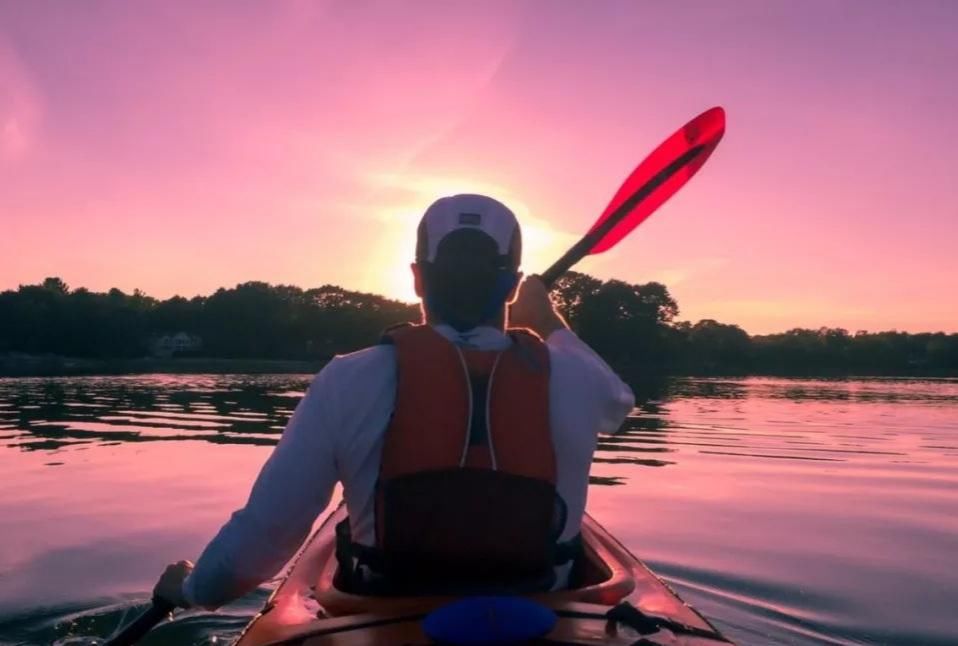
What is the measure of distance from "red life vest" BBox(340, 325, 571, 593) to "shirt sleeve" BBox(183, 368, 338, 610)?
0.52 ft

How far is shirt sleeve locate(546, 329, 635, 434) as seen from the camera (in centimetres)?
237

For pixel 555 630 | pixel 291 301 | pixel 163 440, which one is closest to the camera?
pixel 555 630

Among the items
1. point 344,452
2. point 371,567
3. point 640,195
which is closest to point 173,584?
point 371,567

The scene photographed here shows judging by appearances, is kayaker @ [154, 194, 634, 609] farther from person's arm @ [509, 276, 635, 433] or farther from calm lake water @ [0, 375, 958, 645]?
calm lake water @ [0, 375, 958, 645]

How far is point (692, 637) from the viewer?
7.19 feet

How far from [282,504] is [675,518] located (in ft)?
19.5

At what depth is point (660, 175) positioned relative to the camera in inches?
190

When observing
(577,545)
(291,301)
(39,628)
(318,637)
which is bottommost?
(39,628)

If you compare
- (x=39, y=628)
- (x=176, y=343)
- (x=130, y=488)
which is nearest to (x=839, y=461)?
(x=130, y=488)

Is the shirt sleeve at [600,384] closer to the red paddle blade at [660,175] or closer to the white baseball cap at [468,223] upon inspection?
the white baseball cap at [468,223]

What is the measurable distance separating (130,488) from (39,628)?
Answer: 426 cm

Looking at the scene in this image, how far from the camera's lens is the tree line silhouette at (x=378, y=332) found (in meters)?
66.5

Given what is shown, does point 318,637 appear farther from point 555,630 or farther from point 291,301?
point 291,301

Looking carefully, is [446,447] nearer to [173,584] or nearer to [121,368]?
[173,584]
